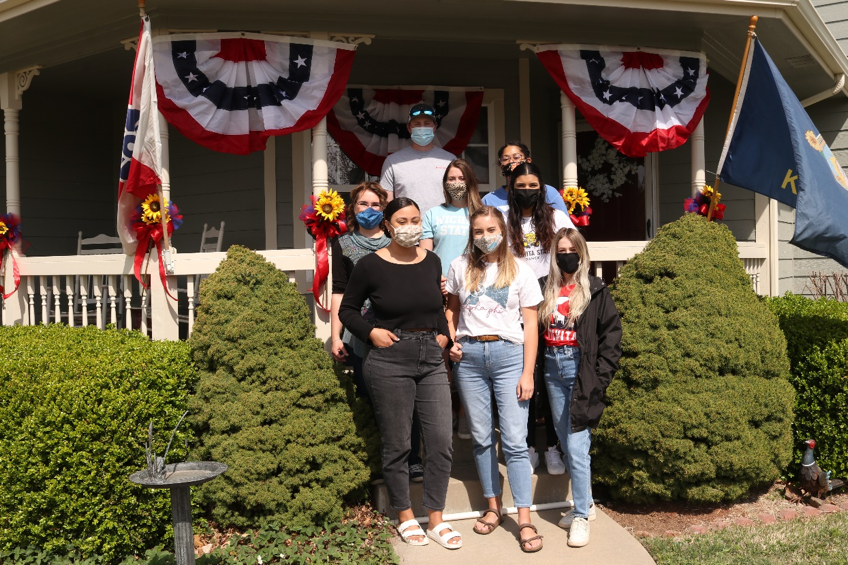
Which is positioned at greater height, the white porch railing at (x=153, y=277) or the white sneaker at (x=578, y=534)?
the white porch railing at (x=153, y=277)

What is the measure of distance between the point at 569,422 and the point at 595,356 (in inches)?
16.3

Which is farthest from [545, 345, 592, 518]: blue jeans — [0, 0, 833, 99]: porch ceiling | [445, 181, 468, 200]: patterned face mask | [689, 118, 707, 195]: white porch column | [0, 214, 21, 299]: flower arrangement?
[0, 214, 21, 299]: flower arrangement

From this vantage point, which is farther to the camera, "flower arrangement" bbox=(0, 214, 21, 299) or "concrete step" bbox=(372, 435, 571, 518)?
"flower arrangement" bbox=(0, 214, 21, 299)

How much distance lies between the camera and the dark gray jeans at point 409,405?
4062 mm

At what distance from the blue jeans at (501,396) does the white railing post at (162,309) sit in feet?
8.22

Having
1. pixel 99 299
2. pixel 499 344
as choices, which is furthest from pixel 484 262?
pixel 99 299

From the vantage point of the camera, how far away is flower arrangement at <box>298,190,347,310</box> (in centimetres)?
543

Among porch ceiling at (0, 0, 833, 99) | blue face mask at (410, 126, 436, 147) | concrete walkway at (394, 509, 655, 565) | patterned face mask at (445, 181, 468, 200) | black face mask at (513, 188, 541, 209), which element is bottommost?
concrete walkway at (394, 509, 655, 565)

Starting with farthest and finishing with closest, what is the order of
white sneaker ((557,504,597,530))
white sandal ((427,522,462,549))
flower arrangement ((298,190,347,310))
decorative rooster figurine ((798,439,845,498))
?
flower arrangement ((298,190,347,310)) < decorative rooster figurine ((798,439,845,498)) < white sneaker ((557,504,597,530)) < white sandal ((427,522,462,549))

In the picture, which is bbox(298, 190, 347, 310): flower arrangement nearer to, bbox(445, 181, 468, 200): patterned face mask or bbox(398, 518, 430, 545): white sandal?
bbox(445, 181, 468, 200): patterned face mask

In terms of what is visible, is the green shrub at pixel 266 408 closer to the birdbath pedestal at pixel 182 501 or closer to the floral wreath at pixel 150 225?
the birdbath pedestal at pixel 182 501

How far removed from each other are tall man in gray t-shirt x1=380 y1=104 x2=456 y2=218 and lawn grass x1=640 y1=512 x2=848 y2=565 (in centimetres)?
271

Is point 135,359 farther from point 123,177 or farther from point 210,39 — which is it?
point 210,39

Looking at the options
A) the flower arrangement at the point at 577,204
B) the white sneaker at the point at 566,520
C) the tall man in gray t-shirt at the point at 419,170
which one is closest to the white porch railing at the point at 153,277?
the flower arrangement at the point at 577,204
